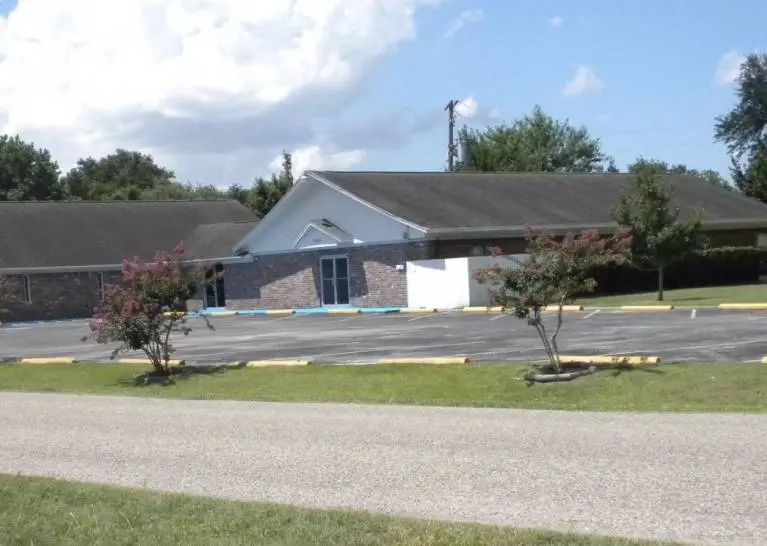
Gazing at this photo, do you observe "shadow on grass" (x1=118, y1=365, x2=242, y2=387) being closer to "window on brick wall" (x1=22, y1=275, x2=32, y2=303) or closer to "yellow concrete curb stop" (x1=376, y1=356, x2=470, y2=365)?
"yellow concrete curb stop" (x1=376, y1=356, x2=470, y2=365)

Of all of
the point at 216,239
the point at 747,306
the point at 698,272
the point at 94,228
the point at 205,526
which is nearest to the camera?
the point at 205,526

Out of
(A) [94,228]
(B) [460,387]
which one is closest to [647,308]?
(B) [460,387]

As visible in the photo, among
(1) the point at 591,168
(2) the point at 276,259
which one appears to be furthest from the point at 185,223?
(1) the point at 591,168

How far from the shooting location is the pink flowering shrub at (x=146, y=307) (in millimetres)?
19438

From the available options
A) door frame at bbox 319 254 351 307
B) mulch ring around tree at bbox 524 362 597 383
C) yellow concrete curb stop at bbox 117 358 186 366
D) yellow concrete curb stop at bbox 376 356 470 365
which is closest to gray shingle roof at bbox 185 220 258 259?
door frame at bbox 319 254 351 307

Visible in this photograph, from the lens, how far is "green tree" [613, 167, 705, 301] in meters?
28.2

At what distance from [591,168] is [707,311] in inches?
2170

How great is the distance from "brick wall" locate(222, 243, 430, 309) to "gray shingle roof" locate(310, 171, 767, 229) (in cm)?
163

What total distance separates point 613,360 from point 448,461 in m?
6.65

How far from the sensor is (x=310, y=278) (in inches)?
1497

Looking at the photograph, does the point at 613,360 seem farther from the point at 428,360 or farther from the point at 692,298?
the point at 692,298

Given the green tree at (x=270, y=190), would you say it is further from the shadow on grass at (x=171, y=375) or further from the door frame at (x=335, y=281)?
the shadow on grass at (x=171, y=375)

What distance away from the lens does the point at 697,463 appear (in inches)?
349

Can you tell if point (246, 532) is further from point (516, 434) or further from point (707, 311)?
point (707, 311)
